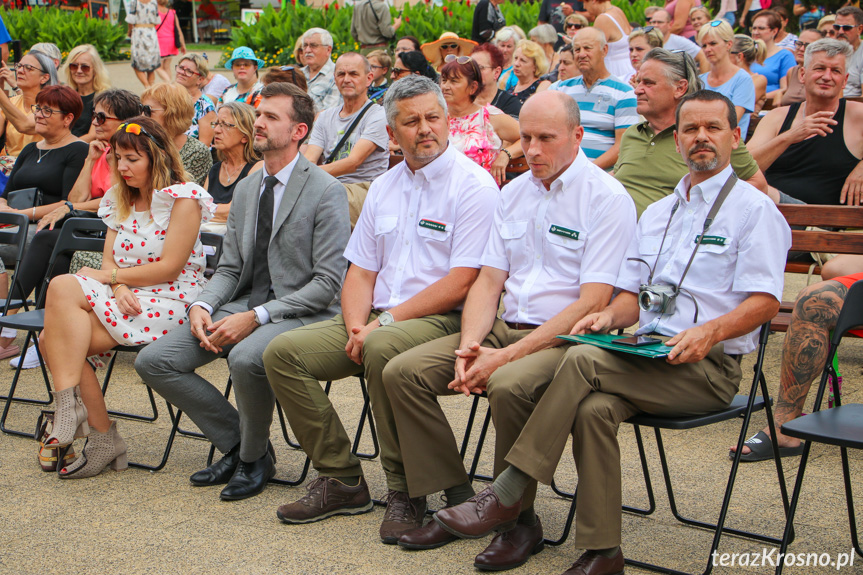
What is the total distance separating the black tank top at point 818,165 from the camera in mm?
5379

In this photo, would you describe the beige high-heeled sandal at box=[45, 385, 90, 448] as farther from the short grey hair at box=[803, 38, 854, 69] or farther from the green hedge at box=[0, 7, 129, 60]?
the green hedge at box=[0, 7, 129, 60]

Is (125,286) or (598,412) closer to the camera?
(598,412)

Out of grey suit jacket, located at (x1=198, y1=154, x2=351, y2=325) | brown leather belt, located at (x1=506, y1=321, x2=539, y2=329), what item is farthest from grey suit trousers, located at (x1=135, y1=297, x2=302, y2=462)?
brown leather belt, located at (x1=506, y1=321, x2=539, y2=329)

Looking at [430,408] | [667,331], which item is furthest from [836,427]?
[430,408]

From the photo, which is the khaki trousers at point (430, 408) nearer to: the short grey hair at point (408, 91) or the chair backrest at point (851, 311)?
the chair backrest at point (851, 311)

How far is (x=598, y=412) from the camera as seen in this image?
2.92 metres

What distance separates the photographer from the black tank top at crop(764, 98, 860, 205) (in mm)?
5379

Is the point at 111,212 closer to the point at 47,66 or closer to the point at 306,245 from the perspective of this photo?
the point at 306,245

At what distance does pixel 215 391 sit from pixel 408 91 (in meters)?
1.66

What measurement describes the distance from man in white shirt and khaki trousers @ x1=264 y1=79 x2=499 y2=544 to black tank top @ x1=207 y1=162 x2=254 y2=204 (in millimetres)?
2314

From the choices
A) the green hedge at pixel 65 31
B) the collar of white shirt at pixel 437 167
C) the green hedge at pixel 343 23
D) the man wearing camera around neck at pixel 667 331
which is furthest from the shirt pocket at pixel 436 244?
the green hedge at pixel 65 31

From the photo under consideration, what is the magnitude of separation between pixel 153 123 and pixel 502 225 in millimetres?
2035

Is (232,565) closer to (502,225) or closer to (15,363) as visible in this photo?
(502,225)

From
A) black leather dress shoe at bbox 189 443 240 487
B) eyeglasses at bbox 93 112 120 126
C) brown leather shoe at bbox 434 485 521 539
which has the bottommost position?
black leather dress shoe at bbox 189 443 240 487
